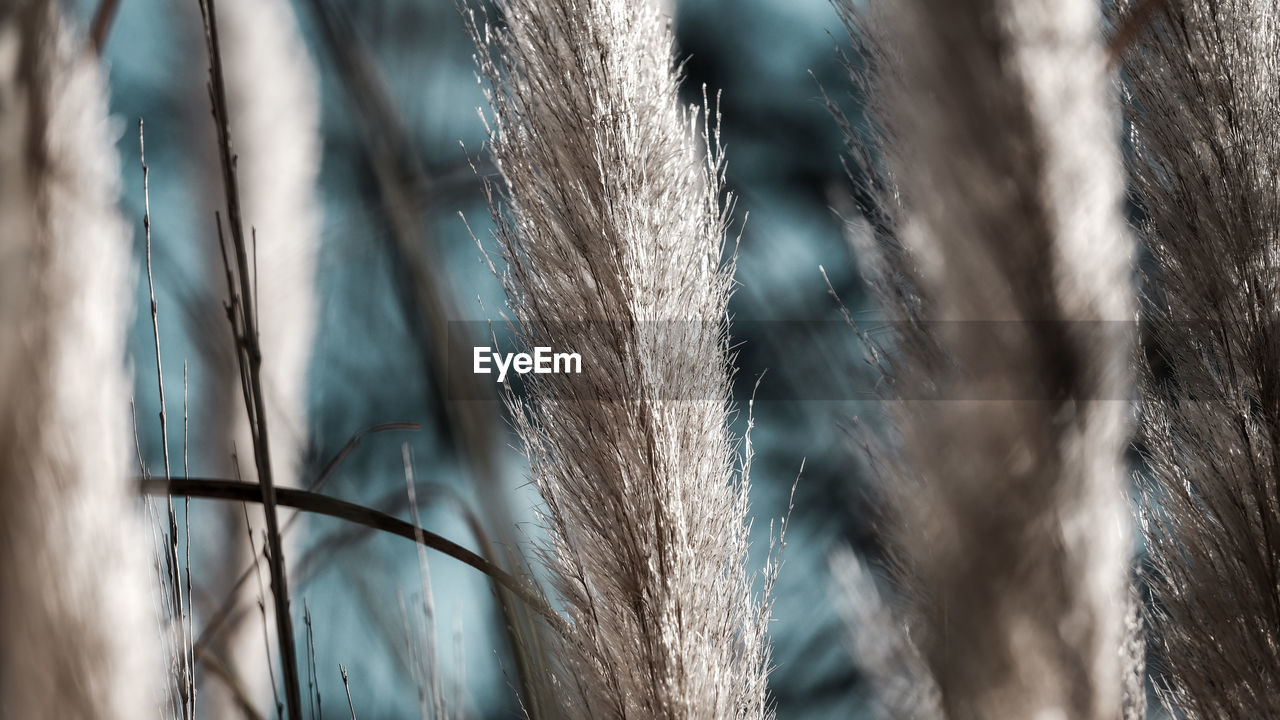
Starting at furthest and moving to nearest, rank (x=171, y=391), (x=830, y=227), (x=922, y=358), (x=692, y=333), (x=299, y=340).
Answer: (x=830, y=227)
(x=171, y=391)
(x=299, y=340)
(x=692, y=333)
(x=922, y=358)

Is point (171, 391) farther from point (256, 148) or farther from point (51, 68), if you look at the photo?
point (51, 68)

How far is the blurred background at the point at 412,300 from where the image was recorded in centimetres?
73

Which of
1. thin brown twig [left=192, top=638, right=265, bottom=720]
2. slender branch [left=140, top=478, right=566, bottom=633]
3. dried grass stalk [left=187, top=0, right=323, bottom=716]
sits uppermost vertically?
dried grass stalk [left=187, top=0, right=323, bottom=716]

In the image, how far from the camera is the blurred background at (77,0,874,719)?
731 mm

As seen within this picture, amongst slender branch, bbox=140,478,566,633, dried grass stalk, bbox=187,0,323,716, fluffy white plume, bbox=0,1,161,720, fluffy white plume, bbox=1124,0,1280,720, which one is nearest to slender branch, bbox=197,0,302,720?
fluffy white plume, bbox=0,1,161,720

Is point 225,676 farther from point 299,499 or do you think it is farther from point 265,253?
point 265,253

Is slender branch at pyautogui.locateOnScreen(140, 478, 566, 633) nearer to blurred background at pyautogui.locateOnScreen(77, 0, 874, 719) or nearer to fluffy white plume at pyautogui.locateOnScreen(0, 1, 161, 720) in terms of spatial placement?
blurred background at pyautogui.locateOnScreen(77, 0, 874, 719)

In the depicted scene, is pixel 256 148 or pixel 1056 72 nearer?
pixel 1056 72

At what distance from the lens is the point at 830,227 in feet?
4.87

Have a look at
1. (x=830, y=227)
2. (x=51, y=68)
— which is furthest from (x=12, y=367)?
(x=830, y=227)

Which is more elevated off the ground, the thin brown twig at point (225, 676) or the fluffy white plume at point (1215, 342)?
the fluffy white plume at point (1215, 342)

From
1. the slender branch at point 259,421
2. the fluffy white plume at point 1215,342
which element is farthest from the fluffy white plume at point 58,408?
the fluffy white plume at point 1215,342

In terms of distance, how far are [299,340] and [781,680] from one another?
0.81 meters

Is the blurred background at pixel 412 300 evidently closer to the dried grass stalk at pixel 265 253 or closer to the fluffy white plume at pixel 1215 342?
the dried grass stalk at pixel 265 253
